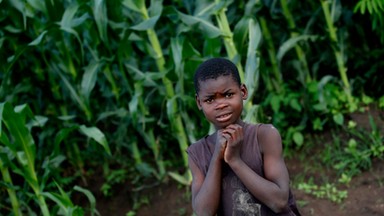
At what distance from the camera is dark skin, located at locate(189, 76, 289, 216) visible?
190 centimetres

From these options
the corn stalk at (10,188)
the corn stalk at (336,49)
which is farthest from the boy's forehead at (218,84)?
the corn stalk at (336,49)

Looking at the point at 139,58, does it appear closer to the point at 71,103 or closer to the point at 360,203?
the point at 71,103

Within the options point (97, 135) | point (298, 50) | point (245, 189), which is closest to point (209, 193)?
point (245, 189)

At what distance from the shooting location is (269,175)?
6.52 feet

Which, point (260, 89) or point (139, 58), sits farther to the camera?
point (260, 89)

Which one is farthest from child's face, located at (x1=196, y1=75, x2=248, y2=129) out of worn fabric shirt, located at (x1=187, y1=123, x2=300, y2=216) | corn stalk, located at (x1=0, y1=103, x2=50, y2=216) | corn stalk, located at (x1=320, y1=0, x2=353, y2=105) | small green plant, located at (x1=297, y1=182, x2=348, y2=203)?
corn stalk, located at (x1=320, y1=0, x2=353, y2=105)

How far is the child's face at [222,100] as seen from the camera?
194 centimetres

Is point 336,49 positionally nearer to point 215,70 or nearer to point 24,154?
point 24,154

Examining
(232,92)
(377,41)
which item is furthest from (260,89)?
(232,92)

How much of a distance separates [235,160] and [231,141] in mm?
70

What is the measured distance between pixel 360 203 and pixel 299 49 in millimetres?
1630

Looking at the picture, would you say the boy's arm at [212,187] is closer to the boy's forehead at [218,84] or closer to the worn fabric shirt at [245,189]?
the worn fabric shirt at [245,189]

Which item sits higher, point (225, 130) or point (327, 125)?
point (225, 130)

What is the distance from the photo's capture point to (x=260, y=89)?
518 centimetres
